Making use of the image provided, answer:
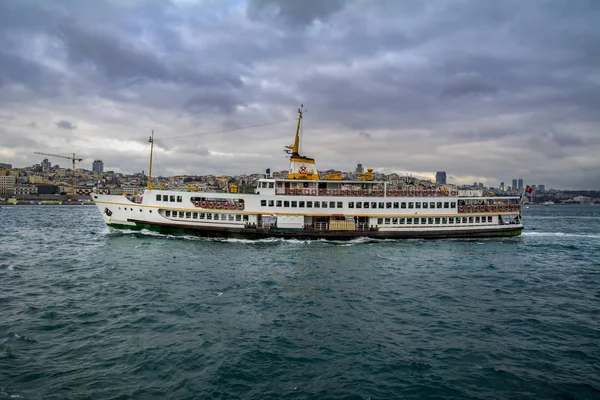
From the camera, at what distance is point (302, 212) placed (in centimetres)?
4206

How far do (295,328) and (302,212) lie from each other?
26.4 meters

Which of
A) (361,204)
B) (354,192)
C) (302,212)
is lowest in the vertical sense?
(302,212)

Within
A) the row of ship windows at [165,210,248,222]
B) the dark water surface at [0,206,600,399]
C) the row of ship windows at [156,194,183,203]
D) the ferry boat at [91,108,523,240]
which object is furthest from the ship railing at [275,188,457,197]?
the dark water surface at [0,206,600,399]

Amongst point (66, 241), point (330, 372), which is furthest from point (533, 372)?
point (66, 241)

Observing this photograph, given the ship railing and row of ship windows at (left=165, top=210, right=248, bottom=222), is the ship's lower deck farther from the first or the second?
the ship railing

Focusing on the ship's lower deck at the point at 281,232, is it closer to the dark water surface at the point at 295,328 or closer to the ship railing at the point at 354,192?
the ship railing at the point at 354,192

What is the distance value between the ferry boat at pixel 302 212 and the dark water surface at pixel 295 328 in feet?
35.2

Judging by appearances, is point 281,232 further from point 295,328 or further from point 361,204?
point 295,328

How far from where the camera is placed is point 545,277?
26.5 metres

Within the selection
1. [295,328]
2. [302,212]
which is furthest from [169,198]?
[295,328]

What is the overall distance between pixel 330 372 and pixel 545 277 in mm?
21199

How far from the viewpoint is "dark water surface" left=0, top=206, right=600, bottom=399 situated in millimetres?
11508

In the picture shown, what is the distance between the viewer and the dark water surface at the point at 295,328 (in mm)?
11508

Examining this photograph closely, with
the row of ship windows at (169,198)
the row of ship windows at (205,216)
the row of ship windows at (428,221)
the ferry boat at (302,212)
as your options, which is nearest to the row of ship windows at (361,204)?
the ferry boat at (302,212)
